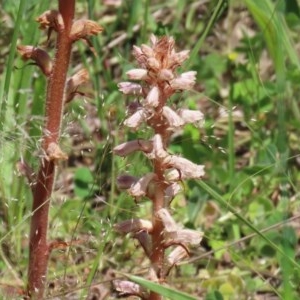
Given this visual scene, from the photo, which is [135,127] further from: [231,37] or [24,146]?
[231,37]

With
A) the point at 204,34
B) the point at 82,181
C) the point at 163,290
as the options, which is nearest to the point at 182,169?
the point at 163,290

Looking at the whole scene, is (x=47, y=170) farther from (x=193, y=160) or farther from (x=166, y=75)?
(x=193, y=160)

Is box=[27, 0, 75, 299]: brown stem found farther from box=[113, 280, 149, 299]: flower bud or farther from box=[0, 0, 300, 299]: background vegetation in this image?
box=[113, 280, 149, 299]: flower bud

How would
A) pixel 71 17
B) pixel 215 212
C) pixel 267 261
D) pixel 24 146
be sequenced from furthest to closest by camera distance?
pixel 215 212 < pixel 267 261 < pixel 24 146 < pixel 71 17

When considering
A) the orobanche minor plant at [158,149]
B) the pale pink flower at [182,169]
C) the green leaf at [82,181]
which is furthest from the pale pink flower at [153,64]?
the green leaf at [82,181]

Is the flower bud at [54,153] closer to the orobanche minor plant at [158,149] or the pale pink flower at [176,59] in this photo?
the orobanche minor plant at [158,149]

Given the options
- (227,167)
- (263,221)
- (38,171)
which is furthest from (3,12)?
(38,171)

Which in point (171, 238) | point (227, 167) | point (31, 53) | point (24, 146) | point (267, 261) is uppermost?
point (31, 53)
